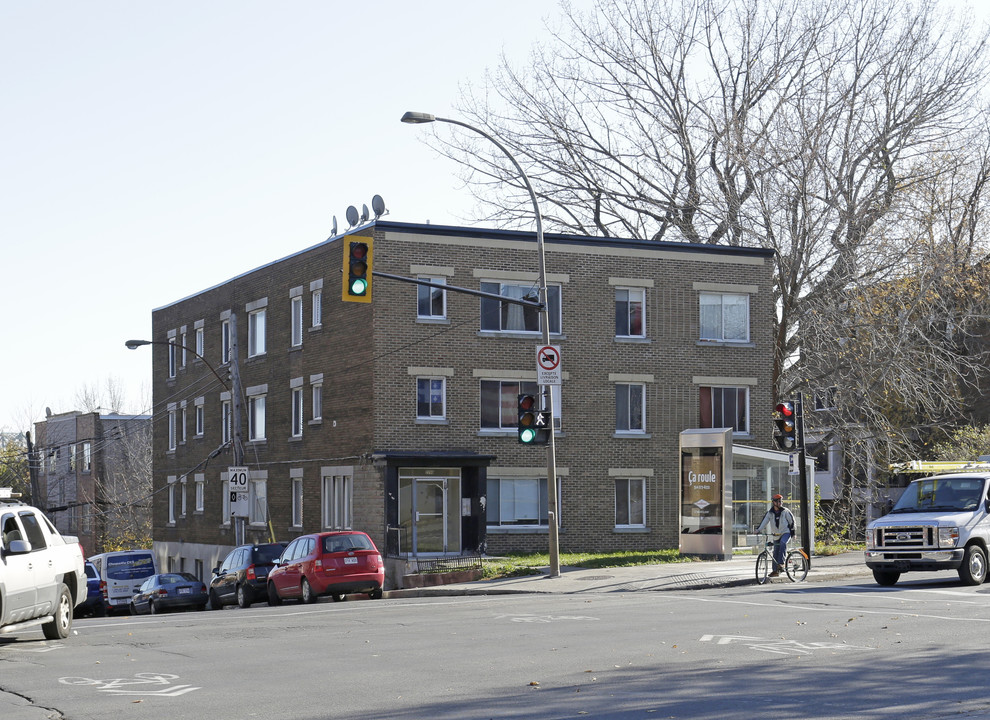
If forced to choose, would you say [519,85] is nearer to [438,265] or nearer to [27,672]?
[438,265]

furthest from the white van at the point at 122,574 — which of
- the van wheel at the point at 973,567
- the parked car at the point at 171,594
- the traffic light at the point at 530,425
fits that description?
the van wheel at the point at 973,567

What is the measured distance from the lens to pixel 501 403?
38.2 meters

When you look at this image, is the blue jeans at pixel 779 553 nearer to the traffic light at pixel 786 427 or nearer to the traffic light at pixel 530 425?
the traffic light at pixel 786 427

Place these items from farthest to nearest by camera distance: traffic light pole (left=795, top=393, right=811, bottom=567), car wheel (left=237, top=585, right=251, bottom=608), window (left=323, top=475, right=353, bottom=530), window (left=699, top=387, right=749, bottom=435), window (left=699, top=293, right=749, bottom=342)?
1. window (left=699, top=293, right=749, bottom=342)
2. window (left=699, top=387, right=749, bottom=435)
3. window (left=323, top=475, right=353, bottom=530)
4. car wheel (left=237, top=585, right=251, bottom=608)
5. traffic light pole (left=795, top=393, right=811, bottom=567)

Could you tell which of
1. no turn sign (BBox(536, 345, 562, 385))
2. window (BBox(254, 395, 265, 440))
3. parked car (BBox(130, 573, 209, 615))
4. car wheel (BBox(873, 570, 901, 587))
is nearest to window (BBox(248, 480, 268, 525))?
window (BBox(254, 395, 265, 440))

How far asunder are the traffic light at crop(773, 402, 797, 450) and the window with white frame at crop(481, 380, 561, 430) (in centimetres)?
1096

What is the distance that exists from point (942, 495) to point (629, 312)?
16.0m

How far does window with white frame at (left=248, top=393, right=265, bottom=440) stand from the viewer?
44.5 meters

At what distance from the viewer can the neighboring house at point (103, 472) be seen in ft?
233

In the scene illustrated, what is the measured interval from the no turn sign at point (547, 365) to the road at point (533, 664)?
7.74 meters

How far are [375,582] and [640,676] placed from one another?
16386 millimetres

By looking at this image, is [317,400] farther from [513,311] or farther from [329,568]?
[329,568]

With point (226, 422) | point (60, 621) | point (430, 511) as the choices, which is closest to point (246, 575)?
point (430, 511)

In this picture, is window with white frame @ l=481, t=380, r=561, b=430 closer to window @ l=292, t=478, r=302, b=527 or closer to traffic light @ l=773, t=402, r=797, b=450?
window @ l=292, t=478, r=302, b=527
